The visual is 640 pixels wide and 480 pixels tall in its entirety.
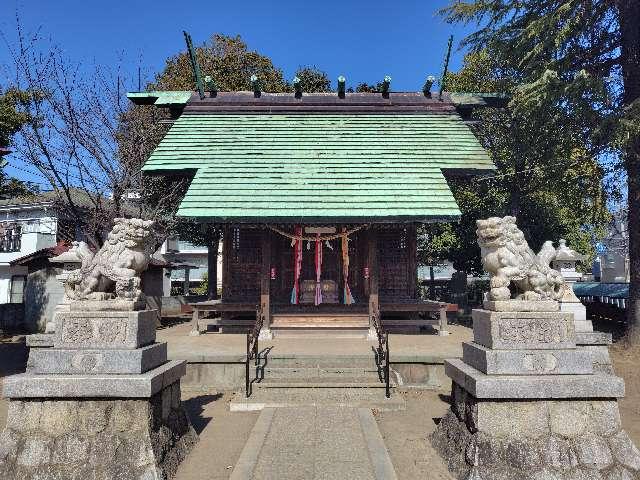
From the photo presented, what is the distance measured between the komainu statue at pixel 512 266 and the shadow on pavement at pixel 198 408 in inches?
199

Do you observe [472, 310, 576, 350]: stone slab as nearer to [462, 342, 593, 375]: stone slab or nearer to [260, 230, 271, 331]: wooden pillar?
[462, 342, 593, 375]: stone slab

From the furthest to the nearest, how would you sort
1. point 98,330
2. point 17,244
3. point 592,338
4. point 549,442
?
point 17,244, point 592,338, point 98,330, point 549,442

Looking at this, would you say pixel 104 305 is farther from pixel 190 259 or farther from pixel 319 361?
pixel 190 259

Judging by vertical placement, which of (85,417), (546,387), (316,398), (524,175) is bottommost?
(316,398)

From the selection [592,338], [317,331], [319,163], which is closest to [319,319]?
[317,331]

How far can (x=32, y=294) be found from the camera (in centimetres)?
1902

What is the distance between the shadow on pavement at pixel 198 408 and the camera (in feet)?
23.8

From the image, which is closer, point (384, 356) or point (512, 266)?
point (512, 266)

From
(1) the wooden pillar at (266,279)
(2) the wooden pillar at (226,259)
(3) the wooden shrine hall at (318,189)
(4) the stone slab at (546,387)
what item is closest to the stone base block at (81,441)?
(4) the stone slab at (546,387)

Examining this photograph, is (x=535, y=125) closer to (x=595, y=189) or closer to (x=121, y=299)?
(x=595, y=189)

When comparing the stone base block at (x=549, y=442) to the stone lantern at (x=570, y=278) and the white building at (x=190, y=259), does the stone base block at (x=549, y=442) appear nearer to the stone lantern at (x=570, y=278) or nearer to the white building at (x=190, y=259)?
the stone lantern at (x=570, y=278)

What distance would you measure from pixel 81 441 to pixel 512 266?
540cm

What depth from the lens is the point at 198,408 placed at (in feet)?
26.9

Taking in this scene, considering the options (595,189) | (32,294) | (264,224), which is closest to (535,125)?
(595,189)
